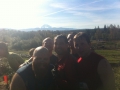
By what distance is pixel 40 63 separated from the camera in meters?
2.43

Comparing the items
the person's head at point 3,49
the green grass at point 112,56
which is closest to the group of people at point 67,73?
the person's head at point 3,49

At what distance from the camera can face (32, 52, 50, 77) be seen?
2430 millimetres

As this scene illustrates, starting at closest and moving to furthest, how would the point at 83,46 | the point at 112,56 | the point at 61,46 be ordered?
1. the point at 83,46
2. the point at 61,46
3. the point at 112,56

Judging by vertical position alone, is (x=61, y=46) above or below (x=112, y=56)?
above

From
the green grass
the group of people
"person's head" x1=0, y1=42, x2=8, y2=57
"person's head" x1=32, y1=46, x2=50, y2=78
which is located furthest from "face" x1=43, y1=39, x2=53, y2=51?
the green grass

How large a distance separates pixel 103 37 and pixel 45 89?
10379cm

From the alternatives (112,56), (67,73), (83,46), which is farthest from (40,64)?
(112,56)

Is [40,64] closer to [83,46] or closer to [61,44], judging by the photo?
[83,46]

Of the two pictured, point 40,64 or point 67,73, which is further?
point 67,73

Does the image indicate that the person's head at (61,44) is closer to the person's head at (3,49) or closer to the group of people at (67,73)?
the group of people at (67,73)

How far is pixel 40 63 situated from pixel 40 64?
1 centimetres

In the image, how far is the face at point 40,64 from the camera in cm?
243

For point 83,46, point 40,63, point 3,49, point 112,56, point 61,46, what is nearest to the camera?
point 40,63

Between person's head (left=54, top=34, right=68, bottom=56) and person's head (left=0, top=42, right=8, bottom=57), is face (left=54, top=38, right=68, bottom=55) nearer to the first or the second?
person's head (left=54, top=34, right=68, bottom=56)
